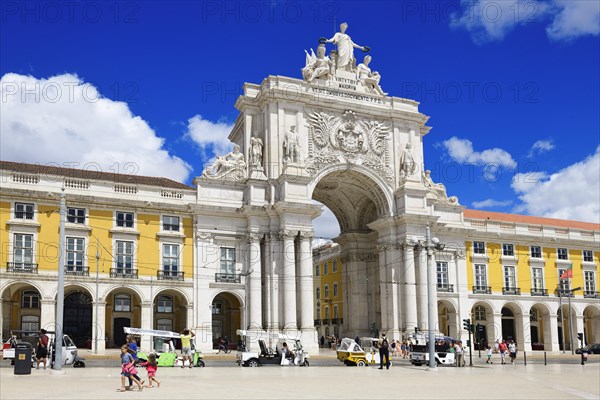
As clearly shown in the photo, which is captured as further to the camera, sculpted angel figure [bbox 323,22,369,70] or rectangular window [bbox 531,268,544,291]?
rectangular window [bbox 531,268,544,291]

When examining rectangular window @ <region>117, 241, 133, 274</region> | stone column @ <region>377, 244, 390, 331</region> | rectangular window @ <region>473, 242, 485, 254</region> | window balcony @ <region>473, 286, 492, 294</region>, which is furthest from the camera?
rectangular window @ <region>473, 242, 485, 254</region>

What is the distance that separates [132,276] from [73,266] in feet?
13.5

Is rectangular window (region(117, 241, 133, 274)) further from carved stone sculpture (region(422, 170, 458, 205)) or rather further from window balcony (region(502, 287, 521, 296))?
window balcony (region(502, 287, 521, 296))

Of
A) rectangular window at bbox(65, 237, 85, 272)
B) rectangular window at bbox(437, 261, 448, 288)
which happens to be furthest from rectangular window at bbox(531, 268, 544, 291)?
rectangular window at bbox(65, 237, 85, 272)

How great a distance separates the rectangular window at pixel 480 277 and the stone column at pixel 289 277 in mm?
18929

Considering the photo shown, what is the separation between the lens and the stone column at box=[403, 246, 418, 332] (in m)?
55.8

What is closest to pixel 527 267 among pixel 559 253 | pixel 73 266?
pixel 559 253

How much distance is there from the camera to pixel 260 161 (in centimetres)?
5528

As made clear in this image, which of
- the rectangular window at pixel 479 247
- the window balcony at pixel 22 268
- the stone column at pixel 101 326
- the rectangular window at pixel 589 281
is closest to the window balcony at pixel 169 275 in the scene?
the stone column at pixel 101 326

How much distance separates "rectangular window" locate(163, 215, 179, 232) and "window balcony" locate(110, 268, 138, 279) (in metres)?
4.02

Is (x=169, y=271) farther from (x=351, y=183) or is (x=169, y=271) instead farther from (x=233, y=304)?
(x=351, y=183)

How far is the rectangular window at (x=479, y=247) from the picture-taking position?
6338cm

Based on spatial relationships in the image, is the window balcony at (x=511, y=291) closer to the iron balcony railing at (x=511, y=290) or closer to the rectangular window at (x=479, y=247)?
the iron balcony railing at (x=511, y=290)

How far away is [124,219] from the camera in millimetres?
51469
